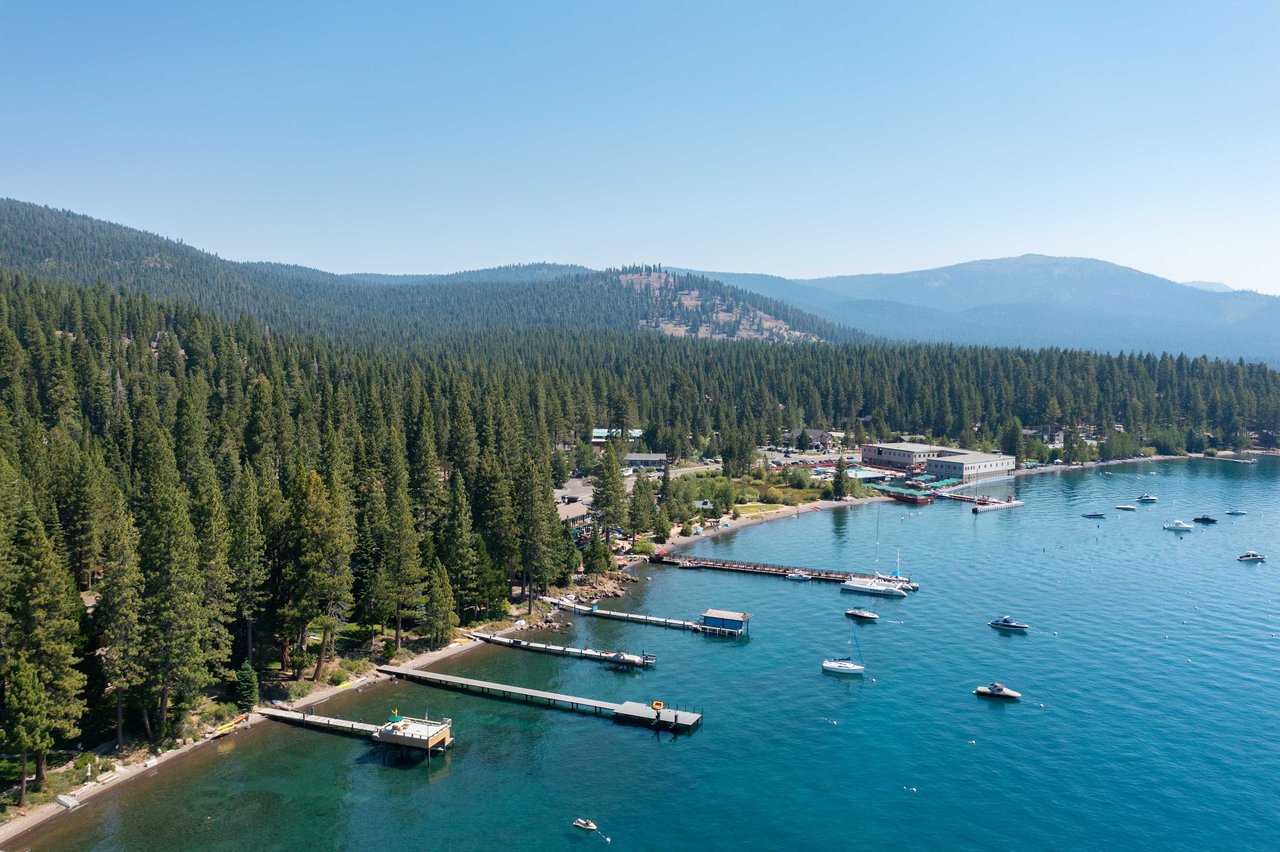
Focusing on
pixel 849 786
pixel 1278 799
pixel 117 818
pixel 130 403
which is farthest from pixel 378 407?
pixel 1278 799

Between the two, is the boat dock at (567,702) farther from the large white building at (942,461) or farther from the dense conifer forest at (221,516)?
the large white building at (942,461)

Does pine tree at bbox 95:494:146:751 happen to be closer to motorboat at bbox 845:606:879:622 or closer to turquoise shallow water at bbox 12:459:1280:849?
turquoise shallow water at bbox 12:459:1280:849

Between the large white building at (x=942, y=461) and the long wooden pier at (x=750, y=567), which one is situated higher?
the large white building at (x=942, y=461)

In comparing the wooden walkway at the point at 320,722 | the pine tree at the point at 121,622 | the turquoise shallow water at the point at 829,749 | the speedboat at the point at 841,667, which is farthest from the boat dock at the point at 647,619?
the pine tree at the point at 121,622

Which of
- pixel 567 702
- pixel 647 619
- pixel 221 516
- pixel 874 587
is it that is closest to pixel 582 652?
pixel 567 702

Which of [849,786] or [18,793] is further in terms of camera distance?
[849,786]

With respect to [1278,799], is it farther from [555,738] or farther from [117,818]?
[117,818]
